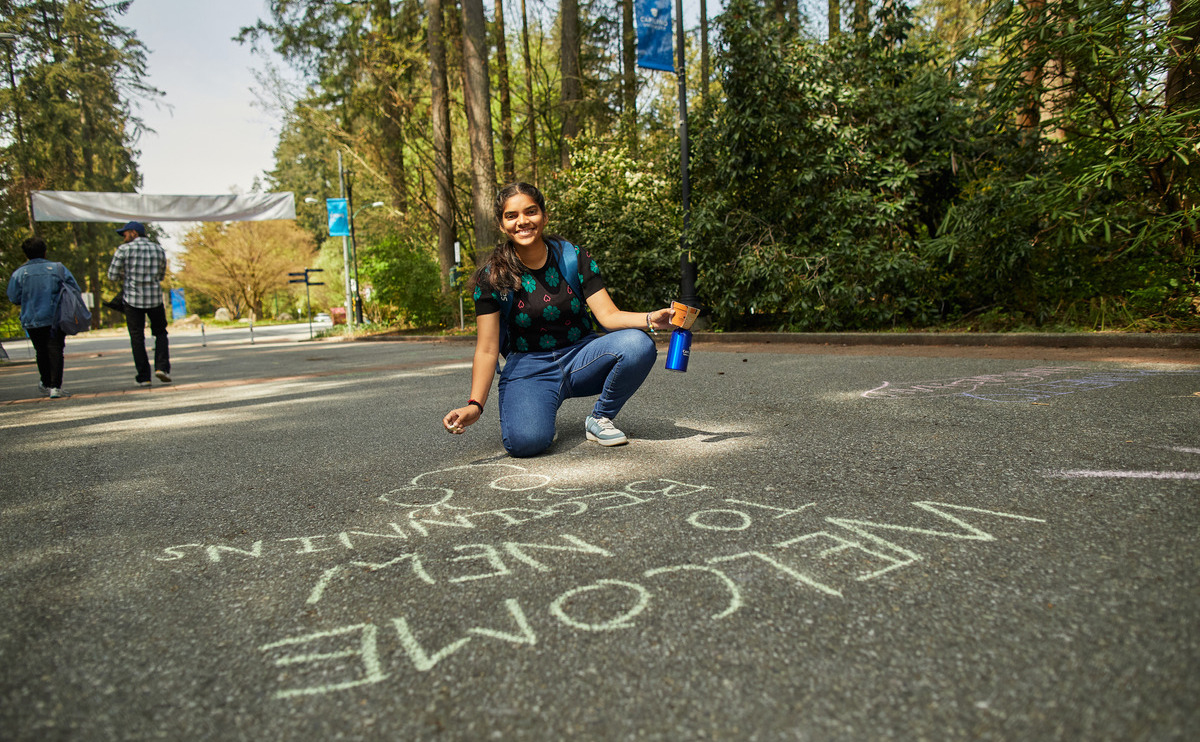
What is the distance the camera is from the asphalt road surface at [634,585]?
1.50m

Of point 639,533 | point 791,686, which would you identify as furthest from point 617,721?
point 639,533

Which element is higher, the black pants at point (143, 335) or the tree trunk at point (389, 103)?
the tree trunk at point (389, 103)

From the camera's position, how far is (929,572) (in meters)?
2.10

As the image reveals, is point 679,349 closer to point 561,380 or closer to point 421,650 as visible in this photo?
point 561,380

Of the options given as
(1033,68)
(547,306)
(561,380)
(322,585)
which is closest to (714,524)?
Answer: (322,585)

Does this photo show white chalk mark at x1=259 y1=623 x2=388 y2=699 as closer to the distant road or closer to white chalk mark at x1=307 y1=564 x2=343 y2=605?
white chalk mark at x1=307 y1=564 x2=343 y2=605

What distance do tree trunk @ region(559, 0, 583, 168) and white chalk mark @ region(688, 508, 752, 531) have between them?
16.4 m

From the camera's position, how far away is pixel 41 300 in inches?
302

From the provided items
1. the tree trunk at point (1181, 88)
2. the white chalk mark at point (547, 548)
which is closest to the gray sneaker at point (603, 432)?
the white chalk mark at point (547, 548)

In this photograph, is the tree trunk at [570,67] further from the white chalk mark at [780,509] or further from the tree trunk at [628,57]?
the white chalk mark at [780,509]

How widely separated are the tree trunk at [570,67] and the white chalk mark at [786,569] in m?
16.9

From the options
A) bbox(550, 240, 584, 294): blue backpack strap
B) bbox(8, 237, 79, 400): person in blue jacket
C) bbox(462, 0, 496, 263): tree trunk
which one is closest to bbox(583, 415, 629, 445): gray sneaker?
bbox(550, 240, 584, 294): blue backpack strap

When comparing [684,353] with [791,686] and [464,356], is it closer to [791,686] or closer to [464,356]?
[791,686]

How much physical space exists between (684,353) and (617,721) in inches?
94.4
